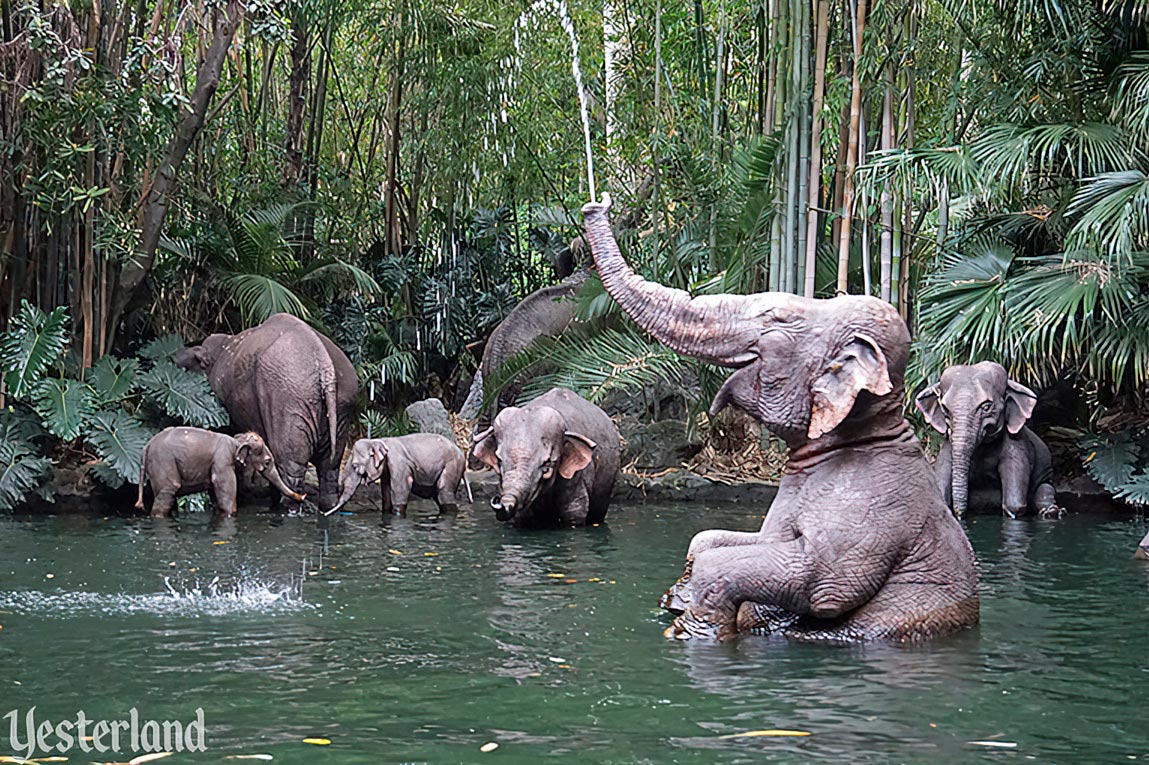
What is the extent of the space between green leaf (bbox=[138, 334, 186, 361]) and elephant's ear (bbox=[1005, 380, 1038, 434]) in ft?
25.2

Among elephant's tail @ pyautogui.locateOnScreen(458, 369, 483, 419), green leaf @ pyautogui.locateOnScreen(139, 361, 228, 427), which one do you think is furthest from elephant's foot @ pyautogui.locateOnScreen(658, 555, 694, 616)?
elephant's tail @ pyautogui.locateOnScreen(458, 369, 483, 419)

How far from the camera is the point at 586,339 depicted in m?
15.4

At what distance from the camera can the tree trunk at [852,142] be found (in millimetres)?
13640

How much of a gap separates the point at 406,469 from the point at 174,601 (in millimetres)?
4859

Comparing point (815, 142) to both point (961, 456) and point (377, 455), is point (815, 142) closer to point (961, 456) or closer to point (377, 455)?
point (961, 456)

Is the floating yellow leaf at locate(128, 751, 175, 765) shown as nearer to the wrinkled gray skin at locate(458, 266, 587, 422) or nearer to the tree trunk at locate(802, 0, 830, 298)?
the tree trunk at locate(802, 0, 830, 298)

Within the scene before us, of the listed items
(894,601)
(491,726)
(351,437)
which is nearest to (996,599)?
(894,601)

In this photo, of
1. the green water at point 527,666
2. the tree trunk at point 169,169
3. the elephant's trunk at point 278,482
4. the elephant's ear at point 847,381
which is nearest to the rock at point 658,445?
the elephant's trunk at point 278,482

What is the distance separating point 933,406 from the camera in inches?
505

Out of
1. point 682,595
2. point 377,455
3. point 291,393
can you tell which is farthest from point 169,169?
point 682,595

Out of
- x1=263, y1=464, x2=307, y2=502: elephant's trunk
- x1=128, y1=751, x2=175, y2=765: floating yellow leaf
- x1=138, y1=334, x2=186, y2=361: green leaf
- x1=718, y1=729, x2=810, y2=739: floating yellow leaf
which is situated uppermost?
x1=138, y1=334, x2=186, y2=361: green leaf

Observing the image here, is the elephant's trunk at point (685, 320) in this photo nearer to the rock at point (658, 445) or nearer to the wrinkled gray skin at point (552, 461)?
the wrinkled gray skin at point (552, 461)

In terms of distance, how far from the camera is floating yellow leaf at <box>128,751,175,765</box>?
4543 millimetres

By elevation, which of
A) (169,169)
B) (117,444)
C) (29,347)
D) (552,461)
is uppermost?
(169,169)
